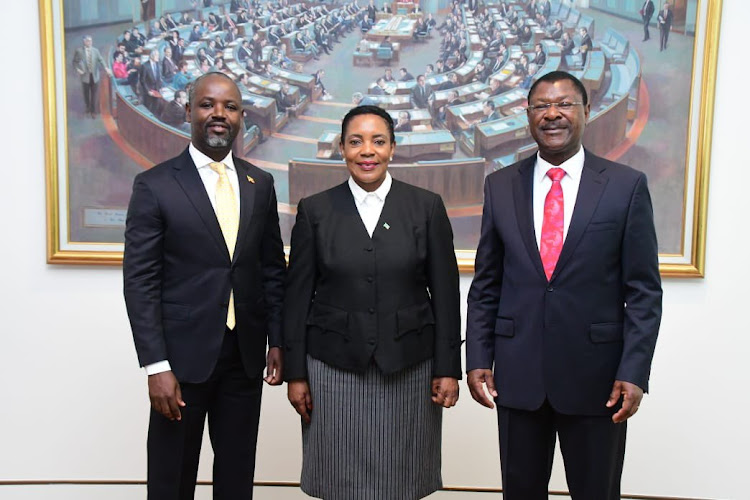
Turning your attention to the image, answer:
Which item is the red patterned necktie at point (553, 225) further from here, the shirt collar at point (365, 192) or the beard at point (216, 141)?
the beard at point (216, 141)

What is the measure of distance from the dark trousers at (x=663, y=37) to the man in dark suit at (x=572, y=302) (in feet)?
4.28

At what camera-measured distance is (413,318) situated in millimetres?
1956

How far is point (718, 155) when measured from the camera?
→ 2.91 metres

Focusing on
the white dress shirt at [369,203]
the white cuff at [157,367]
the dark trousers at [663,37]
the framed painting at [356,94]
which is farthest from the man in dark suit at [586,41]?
the white cuff at [157,367]

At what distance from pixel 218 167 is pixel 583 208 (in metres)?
Result: 1.09

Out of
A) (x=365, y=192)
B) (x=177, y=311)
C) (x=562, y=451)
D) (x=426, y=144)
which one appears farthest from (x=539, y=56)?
(x=177, y=311)

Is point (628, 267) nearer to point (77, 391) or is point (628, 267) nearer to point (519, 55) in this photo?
point (519, 55)

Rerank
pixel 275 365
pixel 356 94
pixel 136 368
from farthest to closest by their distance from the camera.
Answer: pixel 136 368 → pixel 356 94 → pixel 275 365

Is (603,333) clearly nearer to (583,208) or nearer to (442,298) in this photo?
(583,208)

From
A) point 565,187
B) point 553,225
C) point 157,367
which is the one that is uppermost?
point 565,187

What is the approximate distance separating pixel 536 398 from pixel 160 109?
6.82ft

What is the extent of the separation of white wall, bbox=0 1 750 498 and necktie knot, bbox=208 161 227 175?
1266 millimetres

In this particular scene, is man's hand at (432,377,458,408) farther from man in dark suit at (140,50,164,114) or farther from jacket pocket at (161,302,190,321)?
man in dark suit at (140,50,164,114)

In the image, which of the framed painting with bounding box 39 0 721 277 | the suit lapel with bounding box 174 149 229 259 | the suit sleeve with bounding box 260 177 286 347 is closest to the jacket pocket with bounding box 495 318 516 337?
the suit sleeve with bounding box 260 177 286 347
